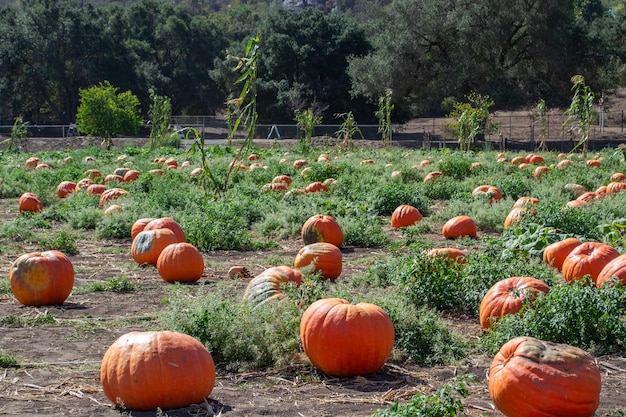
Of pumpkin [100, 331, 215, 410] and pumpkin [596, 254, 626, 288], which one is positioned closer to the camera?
pumpkin [100, 331, 215, 410]

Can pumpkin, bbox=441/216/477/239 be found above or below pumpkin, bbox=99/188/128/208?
below

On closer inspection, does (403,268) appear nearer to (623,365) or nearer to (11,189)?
(623,365)

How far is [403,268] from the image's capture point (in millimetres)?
6848

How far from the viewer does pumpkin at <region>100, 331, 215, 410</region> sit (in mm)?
4258

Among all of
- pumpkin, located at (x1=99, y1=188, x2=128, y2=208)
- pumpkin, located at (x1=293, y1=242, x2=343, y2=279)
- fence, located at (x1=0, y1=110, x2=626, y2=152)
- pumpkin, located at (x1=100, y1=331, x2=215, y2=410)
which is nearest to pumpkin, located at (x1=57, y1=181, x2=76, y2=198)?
pumpkin, located at (x1=99, y1=188, x2=128, y2=208)

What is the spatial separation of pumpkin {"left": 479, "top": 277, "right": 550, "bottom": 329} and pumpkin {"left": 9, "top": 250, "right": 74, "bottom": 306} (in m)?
3.56

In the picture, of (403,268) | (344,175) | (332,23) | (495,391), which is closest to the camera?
(495,391)

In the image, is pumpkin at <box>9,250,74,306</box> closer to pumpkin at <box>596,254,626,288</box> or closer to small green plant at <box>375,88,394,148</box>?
pumpkin at <box>596,254,626,288</box>

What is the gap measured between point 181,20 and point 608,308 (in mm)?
61850

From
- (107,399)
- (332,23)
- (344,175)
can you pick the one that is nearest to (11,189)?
(344,175)

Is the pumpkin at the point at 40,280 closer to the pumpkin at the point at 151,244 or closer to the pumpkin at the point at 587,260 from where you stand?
the pumpkin at the point at 151,244

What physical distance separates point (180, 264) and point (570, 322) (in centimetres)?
404

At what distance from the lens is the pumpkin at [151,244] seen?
8.91 meters

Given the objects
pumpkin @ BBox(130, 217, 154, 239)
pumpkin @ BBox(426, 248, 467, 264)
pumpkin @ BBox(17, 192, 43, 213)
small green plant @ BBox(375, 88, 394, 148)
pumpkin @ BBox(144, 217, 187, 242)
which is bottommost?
pumpkin @ BBox(17, 192, 43, 213)
